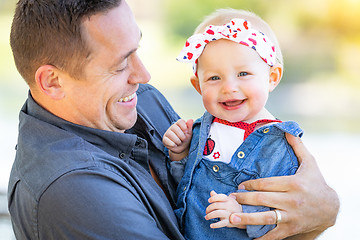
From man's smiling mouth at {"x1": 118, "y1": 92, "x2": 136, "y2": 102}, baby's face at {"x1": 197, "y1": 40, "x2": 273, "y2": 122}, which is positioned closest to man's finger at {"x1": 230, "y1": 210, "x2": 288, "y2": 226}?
baby's face at {"x1": 197, "y1": 40, "x2": 273, "y2": 122}

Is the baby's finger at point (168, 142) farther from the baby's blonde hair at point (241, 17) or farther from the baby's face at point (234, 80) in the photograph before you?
the baby's blonde hair at point (241, 17)

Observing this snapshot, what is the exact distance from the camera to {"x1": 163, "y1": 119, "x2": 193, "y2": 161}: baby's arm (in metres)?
1.88

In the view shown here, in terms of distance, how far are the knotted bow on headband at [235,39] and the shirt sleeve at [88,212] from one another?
63cm

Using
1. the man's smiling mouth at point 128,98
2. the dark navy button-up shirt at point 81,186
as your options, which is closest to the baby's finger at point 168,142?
the dark navy button-up shirt at point 81,186

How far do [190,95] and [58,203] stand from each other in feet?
24.0

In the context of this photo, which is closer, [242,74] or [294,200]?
[294,200]

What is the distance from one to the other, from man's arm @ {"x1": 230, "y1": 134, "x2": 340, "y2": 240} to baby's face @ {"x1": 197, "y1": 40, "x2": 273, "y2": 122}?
184 mm

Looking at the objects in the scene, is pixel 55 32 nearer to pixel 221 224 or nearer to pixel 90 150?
pixel 90 150

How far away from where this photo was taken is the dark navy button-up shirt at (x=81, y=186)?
1380mm

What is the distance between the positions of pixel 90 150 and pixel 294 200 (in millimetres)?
701

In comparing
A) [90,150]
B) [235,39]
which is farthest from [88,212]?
[235,39]

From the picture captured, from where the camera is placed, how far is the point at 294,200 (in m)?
1.64

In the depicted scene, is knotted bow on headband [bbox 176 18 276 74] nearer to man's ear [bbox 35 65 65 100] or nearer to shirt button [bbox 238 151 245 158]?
shirt button [bbox 238 151 245 158]

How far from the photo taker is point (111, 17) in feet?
5.41
